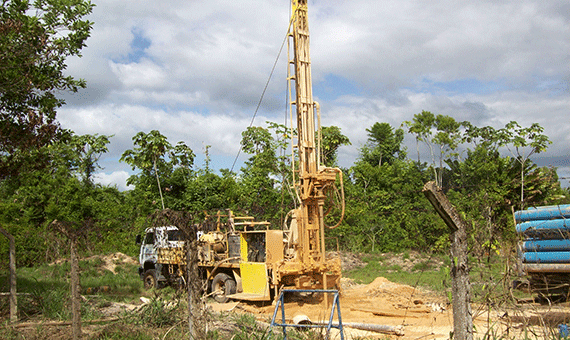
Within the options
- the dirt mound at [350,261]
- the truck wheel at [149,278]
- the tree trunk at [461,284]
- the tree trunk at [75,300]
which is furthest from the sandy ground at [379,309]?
the dirt mound at [350,261]

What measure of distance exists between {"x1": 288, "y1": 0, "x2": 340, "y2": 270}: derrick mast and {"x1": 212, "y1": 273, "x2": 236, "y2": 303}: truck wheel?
227cm

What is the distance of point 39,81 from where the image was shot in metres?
10.9

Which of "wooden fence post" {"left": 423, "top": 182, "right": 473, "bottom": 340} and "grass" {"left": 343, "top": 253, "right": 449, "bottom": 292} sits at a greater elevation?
"wooden fence post" {"left": 423, "top": 182, "right": 473, "bottom": 340}

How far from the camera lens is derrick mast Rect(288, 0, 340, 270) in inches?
512

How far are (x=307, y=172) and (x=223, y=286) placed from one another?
167 inches

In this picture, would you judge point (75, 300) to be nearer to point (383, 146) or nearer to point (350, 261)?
point (350, 261)

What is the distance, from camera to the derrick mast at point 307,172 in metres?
13.0

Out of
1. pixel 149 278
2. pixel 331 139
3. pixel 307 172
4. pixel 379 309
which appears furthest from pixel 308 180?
pixel 331 139


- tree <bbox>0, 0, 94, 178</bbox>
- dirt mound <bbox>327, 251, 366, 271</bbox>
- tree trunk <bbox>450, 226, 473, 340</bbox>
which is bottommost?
dirt mound <bbox>327, 251, 366, 271</bbox>

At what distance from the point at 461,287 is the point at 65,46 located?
37.4ft

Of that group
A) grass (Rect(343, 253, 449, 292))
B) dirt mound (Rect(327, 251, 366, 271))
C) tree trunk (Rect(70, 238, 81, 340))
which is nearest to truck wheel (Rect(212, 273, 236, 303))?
tree trunk (Rect(70, 238, 81, 340))

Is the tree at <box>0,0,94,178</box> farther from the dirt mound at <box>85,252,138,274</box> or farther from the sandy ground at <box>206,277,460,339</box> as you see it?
the dirt mound at <box>85,252,138,274</box>

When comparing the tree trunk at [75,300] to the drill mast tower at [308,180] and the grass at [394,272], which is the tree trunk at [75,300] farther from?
the grass at [394,272]

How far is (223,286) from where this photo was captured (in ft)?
46.1
